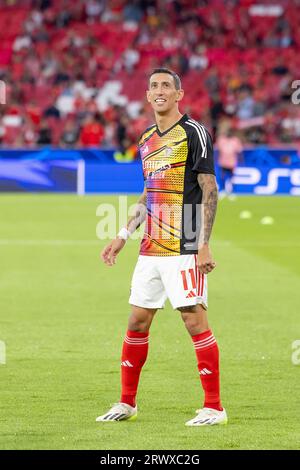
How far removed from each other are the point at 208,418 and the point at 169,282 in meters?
0.92

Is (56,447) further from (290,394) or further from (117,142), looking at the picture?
(117,142)

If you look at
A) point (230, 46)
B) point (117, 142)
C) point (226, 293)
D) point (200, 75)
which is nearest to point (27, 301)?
point (226, 293)

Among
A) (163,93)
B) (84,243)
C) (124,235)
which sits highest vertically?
(163,93)

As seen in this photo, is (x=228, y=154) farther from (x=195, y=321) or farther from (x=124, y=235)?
(x=195, y=321)

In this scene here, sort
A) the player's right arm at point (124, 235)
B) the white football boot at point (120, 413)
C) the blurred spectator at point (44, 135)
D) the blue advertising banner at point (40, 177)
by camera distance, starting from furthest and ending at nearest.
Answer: the blurred spectator at point (44, 135)
the blue advertising banner at point (40, 177)
the player's right arm at point (124, 235)
the white football boot at point (120, 413)

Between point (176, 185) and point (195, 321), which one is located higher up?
point (176, 185)

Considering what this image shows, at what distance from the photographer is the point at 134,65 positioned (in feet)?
134

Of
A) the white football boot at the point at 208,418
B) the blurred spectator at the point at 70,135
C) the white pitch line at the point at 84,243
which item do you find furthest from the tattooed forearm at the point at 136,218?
the blurred spectator at the point at 70,135

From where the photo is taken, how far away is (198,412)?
24.9ft

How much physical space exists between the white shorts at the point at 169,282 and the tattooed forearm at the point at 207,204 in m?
0.23

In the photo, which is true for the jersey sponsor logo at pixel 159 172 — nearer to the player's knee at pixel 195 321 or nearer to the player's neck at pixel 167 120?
the player's neck at pixel 167 120

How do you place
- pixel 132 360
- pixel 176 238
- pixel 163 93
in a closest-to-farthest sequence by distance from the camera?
pixel 163 93 → pixel 176 238 → pixel 132 360

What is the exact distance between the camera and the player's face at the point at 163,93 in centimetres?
758

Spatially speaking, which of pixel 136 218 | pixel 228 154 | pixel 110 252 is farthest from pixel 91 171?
pixel 110 252
